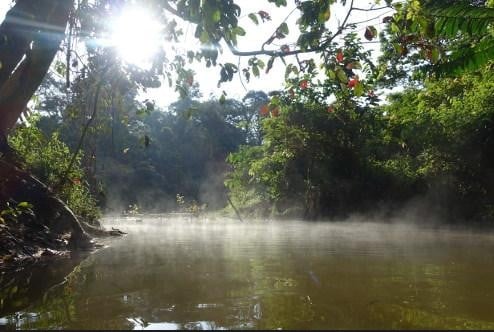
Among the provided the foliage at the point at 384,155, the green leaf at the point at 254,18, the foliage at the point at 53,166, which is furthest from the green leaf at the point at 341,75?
the foliage at the point at 384,155

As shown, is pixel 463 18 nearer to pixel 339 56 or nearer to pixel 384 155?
pixel 339 56

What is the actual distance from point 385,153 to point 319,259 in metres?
13.1

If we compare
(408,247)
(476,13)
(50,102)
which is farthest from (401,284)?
(50,102)

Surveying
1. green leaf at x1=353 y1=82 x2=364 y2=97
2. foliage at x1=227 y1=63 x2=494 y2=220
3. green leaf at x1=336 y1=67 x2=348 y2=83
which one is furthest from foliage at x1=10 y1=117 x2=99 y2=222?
foliage at x1=227 y1=63 x2=494 y2=220

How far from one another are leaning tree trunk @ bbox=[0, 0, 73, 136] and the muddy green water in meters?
1.50

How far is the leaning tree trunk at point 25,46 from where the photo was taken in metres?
3.27

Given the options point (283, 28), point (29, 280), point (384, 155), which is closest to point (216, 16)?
point (283, 28)

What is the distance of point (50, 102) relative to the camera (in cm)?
4212

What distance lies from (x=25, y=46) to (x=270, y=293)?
255 centimetres

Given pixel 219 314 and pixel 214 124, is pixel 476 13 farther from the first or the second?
pixel 214 124

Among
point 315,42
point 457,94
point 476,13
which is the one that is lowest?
point 315,42

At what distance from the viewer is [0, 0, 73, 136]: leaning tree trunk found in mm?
3271

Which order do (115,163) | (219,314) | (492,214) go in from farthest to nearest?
(115,163) → (492,214) → (219,314)

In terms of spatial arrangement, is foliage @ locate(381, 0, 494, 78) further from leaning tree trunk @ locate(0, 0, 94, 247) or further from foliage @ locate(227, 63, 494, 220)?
foliage @ locate(227, 63, 494, 220)
